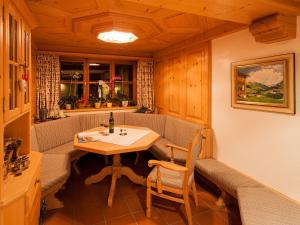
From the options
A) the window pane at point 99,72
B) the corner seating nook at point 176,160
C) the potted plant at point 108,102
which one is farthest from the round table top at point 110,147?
the window pane at point 99,72

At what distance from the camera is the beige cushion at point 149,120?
4.18 m

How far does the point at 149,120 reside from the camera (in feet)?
14.0

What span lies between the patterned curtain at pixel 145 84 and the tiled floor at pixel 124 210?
7.02 feet

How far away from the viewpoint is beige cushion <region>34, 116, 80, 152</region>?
3.20m

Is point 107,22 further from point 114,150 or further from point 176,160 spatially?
point 176,160

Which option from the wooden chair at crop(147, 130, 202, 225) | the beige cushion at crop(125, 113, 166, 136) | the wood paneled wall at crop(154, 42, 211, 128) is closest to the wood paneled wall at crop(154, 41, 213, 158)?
the wood paneled wall at crop(154, 42, 211, 128)

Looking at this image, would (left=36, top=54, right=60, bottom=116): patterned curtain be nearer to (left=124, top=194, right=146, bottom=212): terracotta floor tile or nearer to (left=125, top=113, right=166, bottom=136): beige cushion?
(left=125, top=113, right=166, bottom=136): beige cushion

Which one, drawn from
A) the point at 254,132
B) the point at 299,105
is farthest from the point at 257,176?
the point at 299,105

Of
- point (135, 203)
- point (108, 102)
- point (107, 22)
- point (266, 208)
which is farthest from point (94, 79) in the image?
point (266, 208)

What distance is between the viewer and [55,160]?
281 cm

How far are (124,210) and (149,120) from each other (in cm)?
207

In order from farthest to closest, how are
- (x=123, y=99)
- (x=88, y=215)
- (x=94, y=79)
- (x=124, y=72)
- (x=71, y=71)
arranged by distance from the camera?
(x=124, y=72), (x=123, y=99), (x=94, y=79), (x=71, y=71), (x=88, y=215)

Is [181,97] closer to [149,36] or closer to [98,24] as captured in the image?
[149,36]

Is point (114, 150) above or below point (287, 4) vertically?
below
